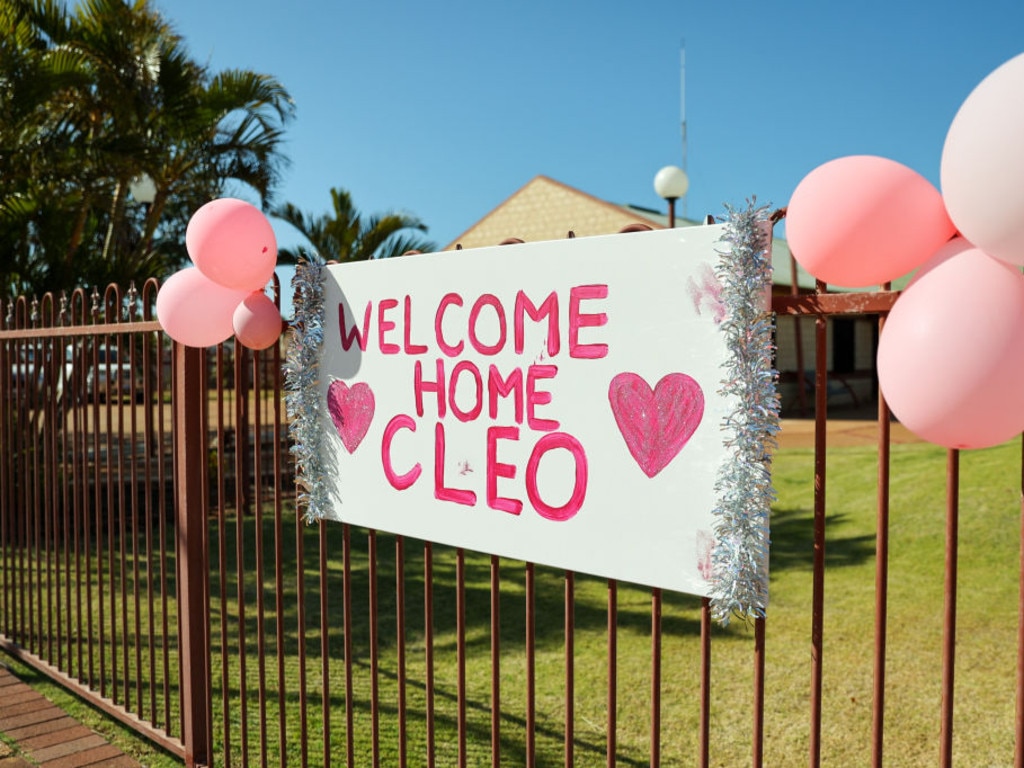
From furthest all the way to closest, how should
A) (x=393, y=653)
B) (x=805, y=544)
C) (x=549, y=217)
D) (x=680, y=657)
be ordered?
(x=549, y=217)
(x=805, y=544)
(x=393, y=653)
(x=680, y=657)

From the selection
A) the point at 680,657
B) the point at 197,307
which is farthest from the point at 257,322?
→ the point at 680,657

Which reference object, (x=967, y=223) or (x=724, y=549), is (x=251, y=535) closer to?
(x=724, y=549)

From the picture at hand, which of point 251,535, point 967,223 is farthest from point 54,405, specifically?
point 967,223

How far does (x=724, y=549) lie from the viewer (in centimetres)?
195

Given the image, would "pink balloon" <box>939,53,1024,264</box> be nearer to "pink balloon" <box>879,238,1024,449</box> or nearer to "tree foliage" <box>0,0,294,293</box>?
"pink balloon" <box>879,238,1024,449</box>

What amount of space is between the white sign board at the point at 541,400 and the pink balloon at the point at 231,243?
29 cm

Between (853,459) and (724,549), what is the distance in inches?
388

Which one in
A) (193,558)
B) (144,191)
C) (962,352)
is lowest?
(193,558)

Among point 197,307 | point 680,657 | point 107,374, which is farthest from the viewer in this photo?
point 680,657

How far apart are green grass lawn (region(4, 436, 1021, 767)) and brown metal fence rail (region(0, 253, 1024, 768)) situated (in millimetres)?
20

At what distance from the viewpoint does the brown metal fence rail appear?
254 cm

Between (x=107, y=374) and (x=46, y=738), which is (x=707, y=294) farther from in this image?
(x=46, y=738)

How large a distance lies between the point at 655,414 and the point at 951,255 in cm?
76

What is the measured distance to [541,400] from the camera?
7.61ft
